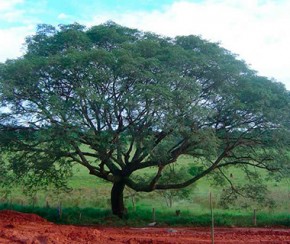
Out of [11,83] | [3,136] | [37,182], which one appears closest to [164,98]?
[11,83]

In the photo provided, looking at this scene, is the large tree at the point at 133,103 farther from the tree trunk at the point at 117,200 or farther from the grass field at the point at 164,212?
the grass field at the point at 164,212

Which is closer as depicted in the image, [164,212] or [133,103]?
[133,103]

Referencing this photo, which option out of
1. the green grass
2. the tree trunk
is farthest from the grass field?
the tree trunk

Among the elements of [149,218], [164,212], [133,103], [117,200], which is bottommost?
[149,218]

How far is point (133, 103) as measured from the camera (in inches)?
711

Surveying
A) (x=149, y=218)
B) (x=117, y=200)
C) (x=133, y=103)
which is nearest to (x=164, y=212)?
(x=149, y=218)

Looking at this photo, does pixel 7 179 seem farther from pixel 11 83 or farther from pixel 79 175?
pixel 79 175

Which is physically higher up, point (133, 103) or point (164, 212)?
point (133, 103)

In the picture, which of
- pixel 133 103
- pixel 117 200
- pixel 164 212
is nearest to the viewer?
pixel 133 103

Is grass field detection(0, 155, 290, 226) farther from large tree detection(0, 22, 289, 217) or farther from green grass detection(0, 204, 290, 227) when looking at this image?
large tree detection(0, 22, 289, 217)

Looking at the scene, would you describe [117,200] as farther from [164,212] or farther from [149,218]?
[164,212]

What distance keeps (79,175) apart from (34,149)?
21629 mm

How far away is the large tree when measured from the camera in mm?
18328

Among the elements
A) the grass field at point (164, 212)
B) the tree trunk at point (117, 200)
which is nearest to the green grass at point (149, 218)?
the grass field at point (164, 212)
